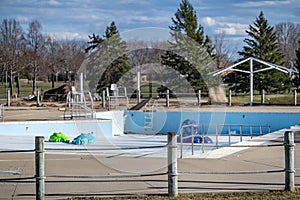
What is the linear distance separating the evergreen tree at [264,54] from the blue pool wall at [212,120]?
11783 millimetres

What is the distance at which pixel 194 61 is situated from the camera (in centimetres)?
3209

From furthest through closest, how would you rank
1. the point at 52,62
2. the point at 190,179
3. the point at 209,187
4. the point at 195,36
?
the point at 52,62, the point at 195,36, the point at 190,179, the point at 209,187

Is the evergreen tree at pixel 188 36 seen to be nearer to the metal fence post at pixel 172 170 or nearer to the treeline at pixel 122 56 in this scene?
the treeline at pixel 122 56

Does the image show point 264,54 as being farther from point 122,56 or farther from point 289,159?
point 289,159

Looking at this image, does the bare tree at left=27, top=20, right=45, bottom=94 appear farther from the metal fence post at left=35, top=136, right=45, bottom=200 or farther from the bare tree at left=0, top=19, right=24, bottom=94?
the metal fence post at left=35, top=136, right=45, bottom=200

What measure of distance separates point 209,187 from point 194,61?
2531 cm

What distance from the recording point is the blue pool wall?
20281 mm

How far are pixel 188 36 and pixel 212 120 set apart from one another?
11899 mm

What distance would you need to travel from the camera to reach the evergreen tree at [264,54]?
33312 millimetres

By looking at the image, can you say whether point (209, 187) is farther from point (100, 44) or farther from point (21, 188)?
point (100, 44)

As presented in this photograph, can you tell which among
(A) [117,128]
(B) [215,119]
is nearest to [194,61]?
(B) [215,119]

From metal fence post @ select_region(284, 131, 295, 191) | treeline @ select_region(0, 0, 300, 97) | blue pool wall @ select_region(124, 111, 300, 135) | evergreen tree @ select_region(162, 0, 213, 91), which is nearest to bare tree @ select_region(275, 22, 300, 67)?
treeline @ select_region(0, 0, 300, 97)

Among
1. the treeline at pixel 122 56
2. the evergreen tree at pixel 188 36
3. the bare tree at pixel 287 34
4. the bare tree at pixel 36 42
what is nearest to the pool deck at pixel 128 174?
the treeline at pixel 122 56

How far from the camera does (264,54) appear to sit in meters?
34.2
